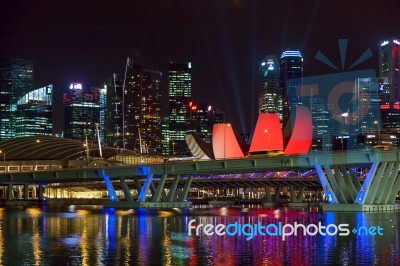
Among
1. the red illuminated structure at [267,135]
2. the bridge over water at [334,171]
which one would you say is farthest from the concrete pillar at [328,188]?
the red illuminated structure at [267,135]

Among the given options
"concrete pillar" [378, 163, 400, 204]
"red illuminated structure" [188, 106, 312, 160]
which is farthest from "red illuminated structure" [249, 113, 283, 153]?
"concrete pillar" [378, 163, 400, 204]

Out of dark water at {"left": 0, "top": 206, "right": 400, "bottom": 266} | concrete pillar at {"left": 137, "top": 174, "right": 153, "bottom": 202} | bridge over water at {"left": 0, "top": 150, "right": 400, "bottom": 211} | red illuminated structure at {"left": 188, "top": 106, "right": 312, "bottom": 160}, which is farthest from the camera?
red illuminated structure at {"left": 188, "top": 106, "right": 312, "bottom": 160}

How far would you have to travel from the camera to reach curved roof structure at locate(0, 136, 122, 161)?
168875 millimetres

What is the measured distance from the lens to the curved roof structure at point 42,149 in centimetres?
16888

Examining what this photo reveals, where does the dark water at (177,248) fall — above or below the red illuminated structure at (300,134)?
below

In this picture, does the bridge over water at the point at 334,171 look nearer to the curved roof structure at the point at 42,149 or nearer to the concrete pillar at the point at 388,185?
the concrete pillar at the point at 388,185

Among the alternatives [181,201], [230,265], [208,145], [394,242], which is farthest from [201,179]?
[230,265]

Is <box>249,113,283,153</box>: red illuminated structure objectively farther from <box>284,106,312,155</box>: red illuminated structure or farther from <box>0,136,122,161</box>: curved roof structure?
<box>0,136,122,161</box>: curved roof structure

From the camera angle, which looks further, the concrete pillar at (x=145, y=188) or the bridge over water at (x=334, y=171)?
the concrete pillar at (x=145, y=188)

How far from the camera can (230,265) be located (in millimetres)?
34531

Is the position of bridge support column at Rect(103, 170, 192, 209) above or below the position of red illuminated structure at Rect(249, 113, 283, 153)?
below

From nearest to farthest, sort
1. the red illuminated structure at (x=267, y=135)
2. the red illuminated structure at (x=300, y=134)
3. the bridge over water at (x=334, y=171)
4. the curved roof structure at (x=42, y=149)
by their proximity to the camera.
Result: the bridge over water at (x=334, y=171) < the red illuminated structure at (x=300, y=134) < the red illuminated structure at (x=267, y=135) < the curved roof structure at (x=42, y=149)

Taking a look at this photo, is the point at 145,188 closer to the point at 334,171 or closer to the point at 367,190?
the point at 334,171

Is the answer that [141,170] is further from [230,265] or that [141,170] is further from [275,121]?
[230,265]
